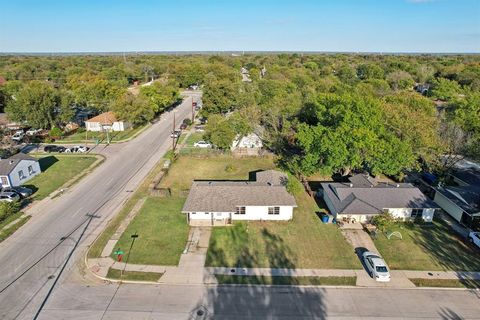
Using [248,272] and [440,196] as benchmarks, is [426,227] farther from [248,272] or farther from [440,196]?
[248,272]

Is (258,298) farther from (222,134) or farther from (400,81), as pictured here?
(400,81)

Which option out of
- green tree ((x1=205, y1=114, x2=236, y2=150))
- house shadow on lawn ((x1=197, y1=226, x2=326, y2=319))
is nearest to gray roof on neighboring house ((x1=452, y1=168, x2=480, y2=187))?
house shadow on lawn ((x1=197, y1=226, x2=326, y2=319))

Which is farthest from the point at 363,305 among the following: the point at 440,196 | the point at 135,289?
the point at 440,196

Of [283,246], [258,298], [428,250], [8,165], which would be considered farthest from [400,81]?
[8,165]

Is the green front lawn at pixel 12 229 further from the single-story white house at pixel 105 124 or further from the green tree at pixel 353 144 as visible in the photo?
the single-story white house at pixel 105 124

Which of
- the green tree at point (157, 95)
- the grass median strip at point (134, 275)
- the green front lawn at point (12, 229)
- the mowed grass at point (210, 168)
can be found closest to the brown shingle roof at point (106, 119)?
the green tree at point (157, 95)
